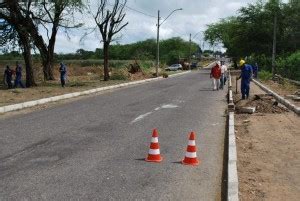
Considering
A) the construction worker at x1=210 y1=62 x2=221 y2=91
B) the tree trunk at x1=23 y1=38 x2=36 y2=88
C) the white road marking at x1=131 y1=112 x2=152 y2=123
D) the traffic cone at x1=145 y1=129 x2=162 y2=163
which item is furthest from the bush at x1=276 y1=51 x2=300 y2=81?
the traffic cone at x1=145 y1=129 x2=162 y2=163

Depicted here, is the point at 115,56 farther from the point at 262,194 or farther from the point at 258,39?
the point at 262,194

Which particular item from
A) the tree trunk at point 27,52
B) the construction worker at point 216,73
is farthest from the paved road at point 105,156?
the tree trunk at point 27,52

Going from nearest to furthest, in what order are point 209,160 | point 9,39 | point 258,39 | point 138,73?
point 209,160 → point 9,39 → point 138,73 → point 258,39

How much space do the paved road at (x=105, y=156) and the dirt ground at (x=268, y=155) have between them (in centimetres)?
48

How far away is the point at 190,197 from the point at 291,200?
1.32 metres

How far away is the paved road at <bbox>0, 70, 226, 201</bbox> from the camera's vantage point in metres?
6.97

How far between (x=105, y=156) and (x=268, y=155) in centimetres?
311

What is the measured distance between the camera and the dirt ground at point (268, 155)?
7133mm

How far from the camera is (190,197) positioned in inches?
269

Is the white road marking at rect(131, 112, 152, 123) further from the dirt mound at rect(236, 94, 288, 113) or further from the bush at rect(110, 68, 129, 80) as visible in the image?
the bush at rect(110, 68, 129, 80)

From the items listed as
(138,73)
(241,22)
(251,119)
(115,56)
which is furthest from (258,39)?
(115,56)

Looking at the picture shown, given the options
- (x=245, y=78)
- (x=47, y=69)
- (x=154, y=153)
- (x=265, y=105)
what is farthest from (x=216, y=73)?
(x=154, y=153)

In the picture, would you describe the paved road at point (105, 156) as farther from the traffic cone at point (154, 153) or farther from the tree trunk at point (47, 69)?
the tree trunk at point (47, 69)

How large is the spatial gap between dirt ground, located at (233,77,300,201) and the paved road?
0.48 m
